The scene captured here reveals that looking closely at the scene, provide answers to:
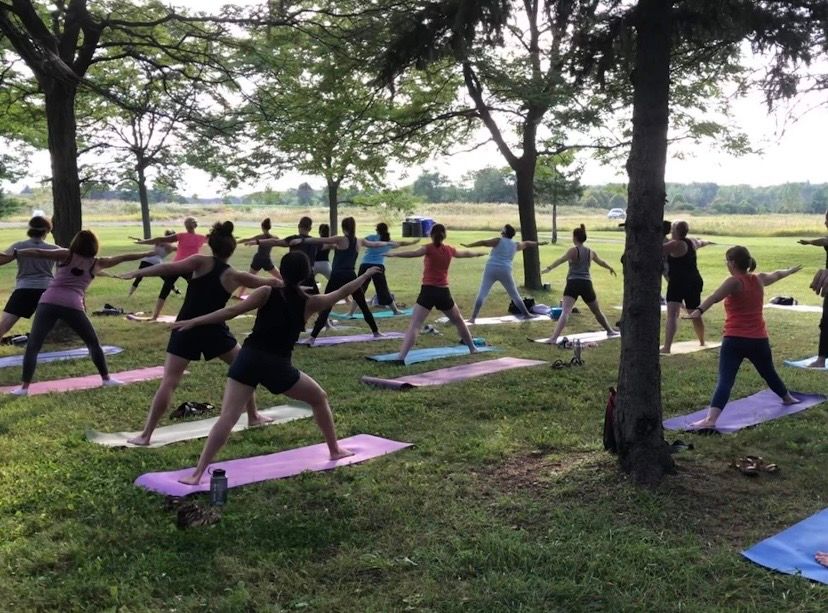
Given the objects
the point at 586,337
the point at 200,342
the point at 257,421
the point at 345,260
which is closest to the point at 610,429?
the point at 257,421

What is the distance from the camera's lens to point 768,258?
97.9ft

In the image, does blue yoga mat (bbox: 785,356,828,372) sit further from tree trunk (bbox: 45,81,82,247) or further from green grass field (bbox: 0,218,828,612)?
tree trunk (bbox: 45,81,82,247)

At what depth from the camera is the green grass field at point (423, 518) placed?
A: 11.8 ft

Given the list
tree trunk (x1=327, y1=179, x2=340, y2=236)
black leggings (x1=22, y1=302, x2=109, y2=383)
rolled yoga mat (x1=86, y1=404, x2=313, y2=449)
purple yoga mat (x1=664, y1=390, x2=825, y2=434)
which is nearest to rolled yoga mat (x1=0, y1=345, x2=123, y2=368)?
black leggings (x1=22, y1=302, x2=109, y2=383)

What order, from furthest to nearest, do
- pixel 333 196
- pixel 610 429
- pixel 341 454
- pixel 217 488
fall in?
pixel 333 196 < pixel 341 454 < pixel 610 429 < pixel 217 488

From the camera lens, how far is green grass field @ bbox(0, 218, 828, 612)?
360 cm

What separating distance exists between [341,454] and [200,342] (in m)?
1.46

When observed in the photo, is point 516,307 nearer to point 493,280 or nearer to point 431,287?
point 493,280

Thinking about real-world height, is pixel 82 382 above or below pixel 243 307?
below

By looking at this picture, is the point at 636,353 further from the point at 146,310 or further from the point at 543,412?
the point at 146,310

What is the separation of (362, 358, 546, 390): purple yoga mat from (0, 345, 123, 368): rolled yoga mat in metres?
4.26

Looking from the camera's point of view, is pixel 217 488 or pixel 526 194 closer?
pixel 217 488

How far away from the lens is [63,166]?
11609 mm

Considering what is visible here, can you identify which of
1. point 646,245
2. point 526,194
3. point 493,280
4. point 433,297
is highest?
point 526,194
